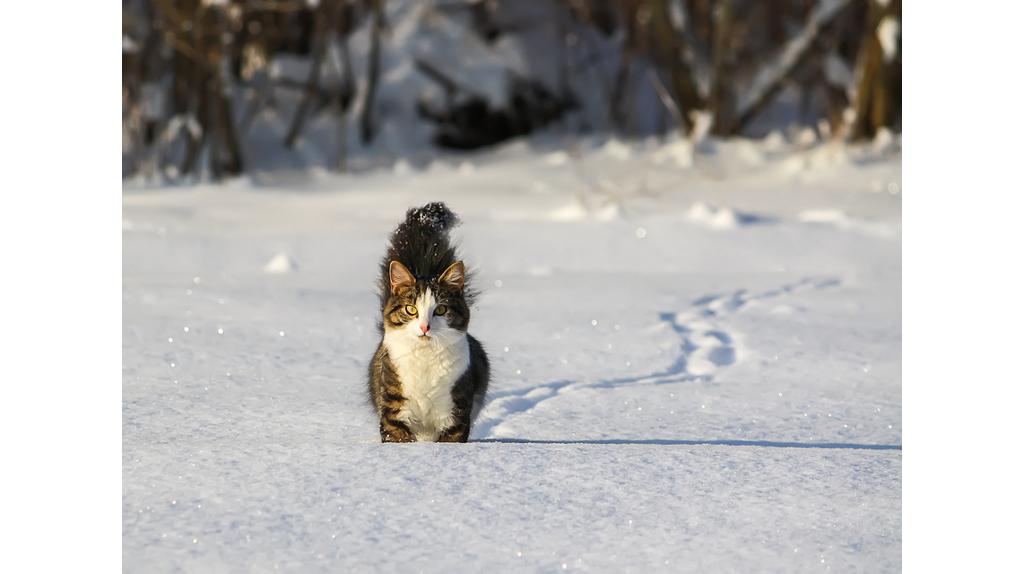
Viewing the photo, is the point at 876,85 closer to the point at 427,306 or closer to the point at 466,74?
the point at 466,74

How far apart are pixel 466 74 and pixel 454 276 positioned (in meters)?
7.11

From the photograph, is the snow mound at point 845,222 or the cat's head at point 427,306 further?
the snow mound at point 845,222

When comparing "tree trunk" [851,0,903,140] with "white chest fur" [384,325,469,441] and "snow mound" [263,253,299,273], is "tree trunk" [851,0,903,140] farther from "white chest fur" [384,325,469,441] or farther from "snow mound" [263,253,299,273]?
"white chest fur" [384,325,469,441]

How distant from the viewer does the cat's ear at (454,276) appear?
83.1 inches

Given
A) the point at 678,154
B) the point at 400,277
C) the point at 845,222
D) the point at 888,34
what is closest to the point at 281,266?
the point at 400,277

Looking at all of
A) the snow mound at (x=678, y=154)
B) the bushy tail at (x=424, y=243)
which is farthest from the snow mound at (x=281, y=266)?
the snow mound at (x=678, y=154)

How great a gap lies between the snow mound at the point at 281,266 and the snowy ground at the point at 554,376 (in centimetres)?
2

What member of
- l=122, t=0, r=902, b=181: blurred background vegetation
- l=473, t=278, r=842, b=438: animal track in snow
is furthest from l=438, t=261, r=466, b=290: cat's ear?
l=122, t=0, r=902, b=181: blurred background vegetation

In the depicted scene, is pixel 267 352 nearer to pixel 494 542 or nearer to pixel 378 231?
pixel 494 542

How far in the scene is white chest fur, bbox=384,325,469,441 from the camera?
2.04 meters

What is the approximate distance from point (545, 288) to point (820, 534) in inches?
109

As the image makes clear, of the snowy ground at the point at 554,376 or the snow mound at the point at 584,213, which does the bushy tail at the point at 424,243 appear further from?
the snow mound at the point at 584,213

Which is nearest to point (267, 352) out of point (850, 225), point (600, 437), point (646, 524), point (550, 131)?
point (600, 437)

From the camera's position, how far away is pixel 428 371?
2.05m
